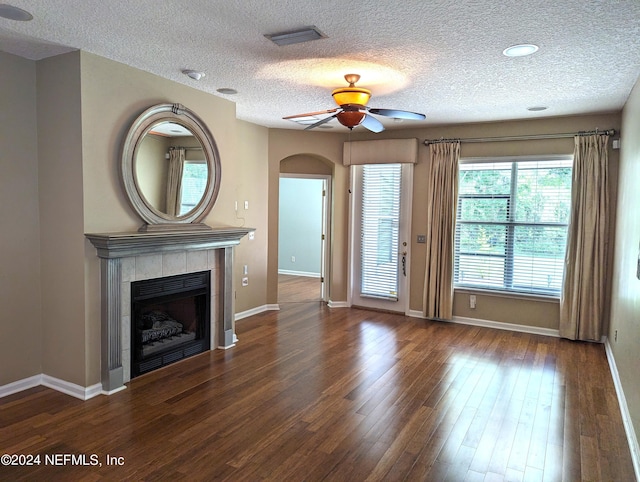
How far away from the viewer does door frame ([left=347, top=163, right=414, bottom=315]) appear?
642 centimetres

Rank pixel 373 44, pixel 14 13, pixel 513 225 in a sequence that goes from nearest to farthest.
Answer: pixel 14 13 < pixel 373 44 < pixel 513 225

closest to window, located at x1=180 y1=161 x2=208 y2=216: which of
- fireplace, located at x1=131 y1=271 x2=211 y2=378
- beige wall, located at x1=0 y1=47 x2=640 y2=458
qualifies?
beige wall, located at x1=0 y1=47 x2=640 y2=458

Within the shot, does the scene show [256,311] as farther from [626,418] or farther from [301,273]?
[626,418]

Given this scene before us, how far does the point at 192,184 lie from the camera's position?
174 inches

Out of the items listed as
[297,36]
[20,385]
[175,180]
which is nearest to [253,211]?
[175,180]

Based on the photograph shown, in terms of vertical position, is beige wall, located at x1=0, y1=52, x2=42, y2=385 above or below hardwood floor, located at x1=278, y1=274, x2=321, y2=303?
above

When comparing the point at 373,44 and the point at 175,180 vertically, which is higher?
the point at 373,44

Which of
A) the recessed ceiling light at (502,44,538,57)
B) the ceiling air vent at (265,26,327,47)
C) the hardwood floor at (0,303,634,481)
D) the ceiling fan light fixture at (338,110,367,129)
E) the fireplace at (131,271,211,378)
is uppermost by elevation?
the recessed ceiling light at (502,44,538,57)

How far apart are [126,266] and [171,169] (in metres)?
1.00

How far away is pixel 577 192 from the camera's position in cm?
530

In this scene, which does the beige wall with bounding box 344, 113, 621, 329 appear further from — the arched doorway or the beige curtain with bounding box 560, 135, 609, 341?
the arched doorway

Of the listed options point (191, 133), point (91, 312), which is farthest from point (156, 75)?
point (91, 312)

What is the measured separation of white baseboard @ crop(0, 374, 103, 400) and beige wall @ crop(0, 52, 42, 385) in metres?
0.05

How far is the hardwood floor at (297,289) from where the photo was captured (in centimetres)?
755
